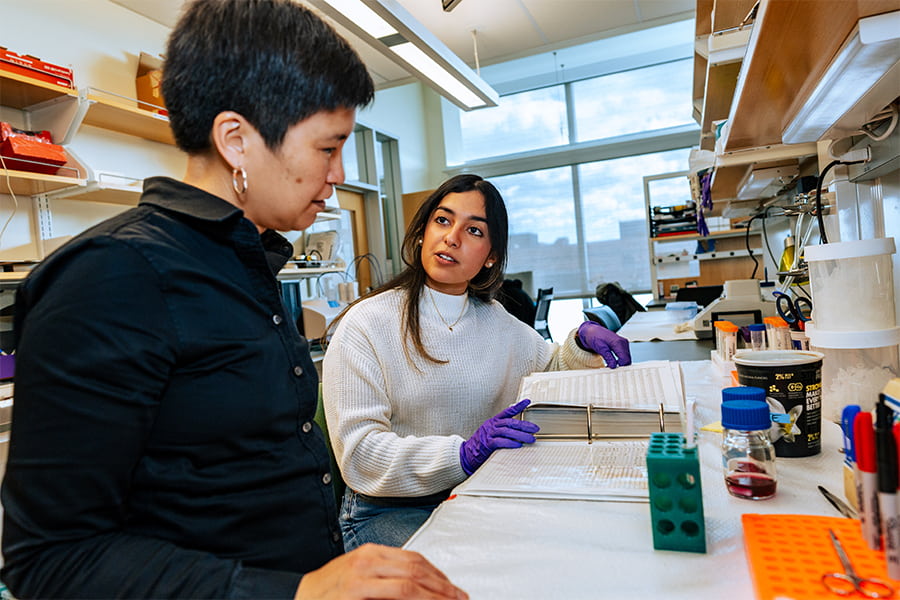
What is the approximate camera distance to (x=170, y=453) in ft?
1.89

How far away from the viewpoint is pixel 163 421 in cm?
56

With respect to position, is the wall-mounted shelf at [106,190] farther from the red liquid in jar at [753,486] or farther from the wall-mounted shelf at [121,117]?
the red liquid in jar at [753,486]

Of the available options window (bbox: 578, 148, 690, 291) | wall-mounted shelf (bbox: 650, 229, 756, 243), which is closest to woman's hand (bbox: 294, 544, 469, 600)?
wall-mounted shelf (bbox: 650, 229, 756, 243)

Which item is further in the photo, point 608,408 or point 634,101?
point 634,101

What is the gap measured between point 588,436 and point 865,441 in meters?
0.55

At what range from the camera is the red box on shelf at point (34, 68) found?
219 cm

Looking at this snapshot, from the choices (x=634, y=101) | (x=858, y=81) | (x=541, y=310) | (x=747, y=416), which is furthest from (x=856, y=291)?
(x=634, y=101)

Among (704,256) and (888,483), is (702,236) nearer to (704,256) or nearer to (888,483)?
(704,256)

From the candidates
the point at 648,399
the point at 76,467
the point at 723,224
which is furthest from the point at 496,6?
the point at 76,467

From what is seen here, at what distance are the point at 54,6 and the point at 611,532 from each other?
11.4 ft

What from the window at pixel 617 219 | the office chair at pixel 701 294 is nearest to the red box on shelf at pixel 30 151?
the office chair at pixel 701 294

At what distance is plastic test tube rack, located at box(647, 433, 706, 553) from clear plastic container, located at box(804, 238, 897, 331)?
567mm

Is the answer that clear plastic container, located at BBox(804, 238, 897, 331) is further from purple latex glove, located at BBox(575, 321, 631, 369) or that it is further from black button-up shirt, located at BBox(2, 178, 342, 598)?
black button-up shirt, located at BBox(2, 178, 342, 598)

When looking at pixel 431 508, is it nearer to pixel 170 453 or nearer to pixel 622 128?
pixel 170 453
